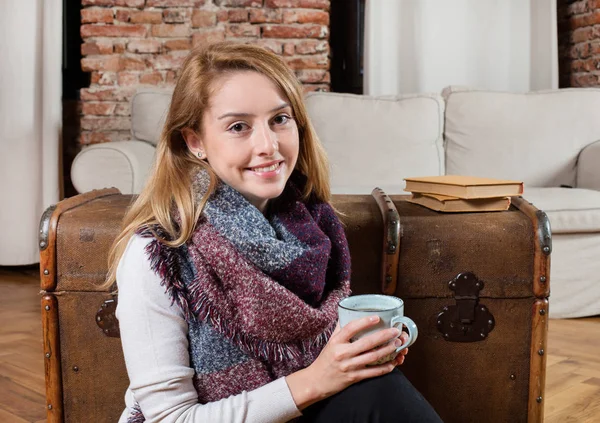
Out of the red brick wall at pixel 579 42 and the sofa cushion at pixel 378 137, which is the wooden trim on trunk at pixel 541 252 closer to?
the sofa cushion at pixel 378 137

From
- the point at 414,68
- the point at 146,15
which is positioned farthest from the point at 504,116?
the point at 146,15

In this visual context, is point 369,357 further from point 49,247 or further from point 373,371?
point 49,247

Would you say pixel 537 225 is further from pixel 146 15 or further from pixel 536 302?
pixel 146 15

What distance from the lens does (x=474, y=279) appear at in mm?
1426

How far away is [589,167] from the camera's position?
9.69ft

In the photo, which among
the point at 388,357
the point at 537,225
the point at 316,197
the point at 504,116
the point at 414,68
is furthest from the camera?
the point at 414,68

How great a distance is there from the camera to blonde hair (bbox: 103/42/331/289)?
1053mm

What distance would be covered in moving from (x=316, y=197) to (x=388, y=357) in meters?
0.37

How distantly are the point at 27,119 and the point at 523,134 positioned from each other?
224cm

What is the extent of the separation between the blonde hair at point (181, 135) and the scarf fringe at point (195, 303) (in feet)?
0.08

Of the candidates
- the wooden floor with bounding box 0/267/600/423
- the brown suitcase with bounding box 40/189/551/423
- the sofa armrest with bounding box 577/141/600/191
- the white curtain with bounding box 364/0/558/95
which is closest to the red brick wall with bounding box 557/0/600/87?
the white curtain with bounding box 364/0/558/95

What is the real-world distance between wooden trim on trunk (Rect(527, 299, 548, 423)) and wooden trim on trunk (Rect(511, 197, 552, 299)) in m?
0.03

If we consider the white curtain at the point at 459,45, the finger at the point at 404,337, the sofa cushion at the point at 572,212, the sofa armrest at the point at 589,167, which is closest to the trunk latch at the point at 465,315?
the finger at the point at 404,337

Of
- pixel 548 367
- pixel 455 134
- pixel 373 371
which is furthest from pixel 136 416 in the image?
pixel 455 134
